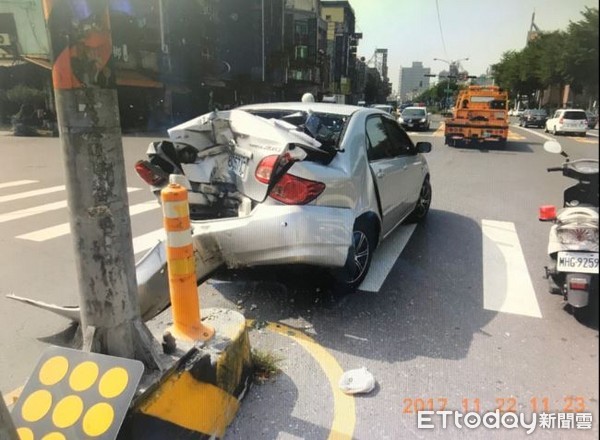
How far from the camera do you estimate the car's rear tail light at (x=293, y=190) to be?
363cm

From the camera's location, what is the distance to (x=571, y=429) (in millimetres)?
2676

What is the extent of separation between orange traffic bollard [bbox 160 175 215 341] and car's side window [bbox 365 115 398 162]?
231 centimetres

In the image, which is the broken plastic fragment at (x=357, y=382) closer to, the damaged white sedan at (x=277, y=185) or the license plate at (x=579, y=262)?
the damaged white sedan at (x=277, y=185)

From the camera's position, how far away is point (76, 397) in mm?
2295

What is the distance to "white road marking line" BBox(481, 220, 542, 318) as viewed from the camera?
14.1 ft

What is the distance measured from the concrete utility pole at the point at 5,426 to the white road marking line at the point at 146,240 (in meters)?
3.78

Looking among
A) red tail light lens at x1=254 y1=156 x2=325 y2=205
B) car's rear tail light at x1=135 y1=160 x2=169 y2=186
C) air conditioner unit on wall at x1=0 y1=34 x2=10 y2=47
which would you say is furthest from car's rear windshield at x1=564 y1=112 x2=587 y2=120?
air conditioner unit on wall at x1=0 y1=34 x2=10 y2=47

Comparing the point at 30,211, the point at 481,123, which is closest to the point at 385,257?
the point at 30,211

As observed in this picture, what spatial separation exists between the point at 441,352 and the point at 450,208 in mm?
5094

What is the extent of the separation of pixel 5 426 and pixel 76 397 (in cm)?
Result: 36

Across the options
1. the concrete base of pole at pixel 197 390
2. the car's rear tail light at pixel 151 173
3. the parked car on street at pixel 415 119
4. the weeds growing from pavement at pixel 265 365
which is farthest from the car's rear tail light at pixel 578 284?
the parked car on street at pixel 415 119

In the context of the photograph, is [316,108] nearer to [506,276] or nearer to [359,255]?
[359,255]

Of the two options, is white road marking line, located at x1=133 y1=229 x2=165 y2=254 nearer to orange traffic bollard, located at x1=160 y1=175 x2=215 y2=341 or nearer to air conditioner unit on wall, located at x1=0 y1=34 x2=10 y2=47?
orange traffic bollard, located at x1=160 y1=175 x2=215 y2=341

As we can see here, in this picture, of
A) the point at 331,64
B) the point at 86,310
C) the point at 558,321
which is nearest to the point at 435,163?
the point at 558,321
